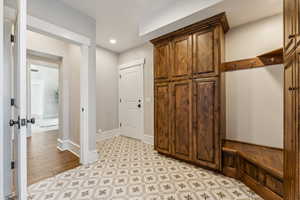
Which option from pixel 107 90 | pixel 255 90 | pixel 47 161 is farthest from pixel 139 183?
pixel 107 90

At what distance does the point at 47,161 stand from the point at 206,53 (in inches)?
136

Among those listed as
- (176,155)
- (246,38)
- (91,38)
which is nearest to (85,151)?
(176,155)

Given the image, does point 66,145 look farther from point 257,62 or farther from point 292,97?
point 257,62

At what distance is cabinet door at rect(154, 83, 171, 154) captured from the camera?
272 centimetres

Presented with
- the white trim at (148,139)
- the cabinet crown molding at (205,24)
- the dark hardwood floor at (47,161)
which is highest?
the cabinet crown molding at (205,24)

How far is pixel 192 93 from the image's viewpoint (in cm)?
238

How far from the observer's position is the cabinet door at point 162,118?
272 cm

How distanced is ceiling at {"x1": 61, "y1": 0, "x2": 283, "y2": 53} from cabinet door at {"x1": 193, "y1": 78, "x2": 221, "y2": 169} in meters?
1.00

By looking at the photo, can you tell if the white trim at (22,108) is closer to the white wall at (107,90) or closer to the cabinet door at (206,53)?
the cabinet door at (206,53)

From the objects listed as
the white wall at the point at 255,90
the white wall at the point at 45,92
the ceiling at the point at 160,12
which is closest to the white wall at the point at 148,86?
the ceiling at the point at 160,12

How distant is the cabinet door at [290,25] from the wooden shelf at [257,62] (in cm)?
93

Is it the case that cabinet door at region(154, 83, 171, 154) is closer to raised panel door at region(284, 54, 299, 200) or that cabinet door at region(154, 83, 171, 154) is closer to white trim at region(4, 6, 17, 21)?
raised panel door at region(284, 54, 299, 200)

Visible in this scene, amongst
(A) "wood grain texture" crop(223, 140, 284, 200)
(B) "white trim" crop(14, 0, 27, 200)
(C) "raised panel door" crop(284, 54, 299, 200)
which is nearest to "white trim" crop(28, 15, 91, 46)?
(B) "white trim" crop(14, 0, 27, 200)

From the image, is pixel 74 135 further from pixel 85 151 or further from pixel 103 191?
pixel 103 191
